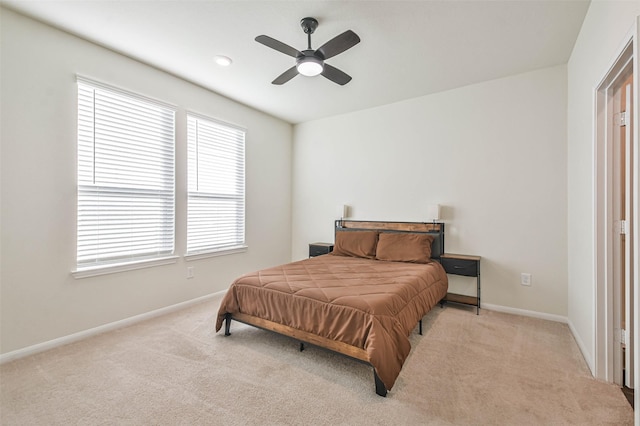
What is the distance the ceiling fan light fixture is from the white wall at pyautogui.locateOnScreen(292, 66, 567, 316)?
2067mm

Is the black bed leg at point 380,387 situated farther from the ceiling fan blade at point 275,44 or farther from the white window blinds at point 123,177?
the white window blinds at point 123,177

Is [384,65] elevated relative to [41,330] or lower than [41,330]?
elevated

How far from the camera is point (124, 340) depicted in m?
2.66

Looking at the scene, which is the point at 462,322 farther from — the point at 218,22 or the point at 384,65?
the point at 218,22

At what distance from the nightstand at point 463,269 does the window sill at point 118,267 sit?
337 cm

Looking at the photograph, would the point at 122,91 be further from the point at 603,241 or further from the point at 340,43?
the point at 603,241

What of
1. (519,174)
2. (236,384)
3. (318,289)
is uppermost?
(519,174)

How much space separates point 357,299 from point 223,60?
110 inches

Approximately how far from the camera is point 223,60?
10.00ft

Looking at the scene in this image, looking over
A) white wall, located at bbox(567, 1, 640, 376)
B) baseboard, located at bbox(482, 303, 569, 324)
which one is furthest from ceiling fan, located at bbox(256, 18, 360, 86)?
baseboard, located at bbox(482, 303, 569, 324)

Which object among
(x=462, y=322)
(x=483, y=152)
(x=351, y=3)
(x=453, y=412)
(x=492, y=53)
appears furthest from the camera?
(x=483, y=152)

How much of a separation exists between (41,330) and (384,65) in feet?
13.6

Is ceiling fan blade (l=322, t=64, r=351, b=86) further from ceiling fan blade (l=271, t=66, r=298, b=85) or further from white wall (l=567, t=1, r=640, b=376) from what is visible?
white wall (l=567, t=1, r=640, b=376)

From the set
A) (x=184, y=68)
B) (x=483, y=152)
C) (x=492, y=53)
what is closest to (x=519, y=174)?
(x=483, y=152)
